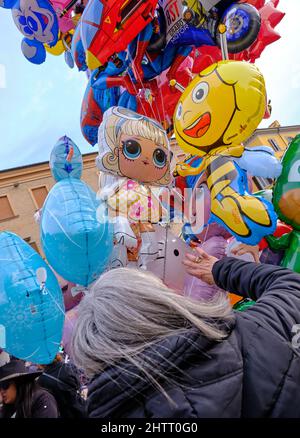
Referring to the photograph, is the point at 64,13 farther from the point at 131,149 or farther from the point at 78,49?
the point at 131,149

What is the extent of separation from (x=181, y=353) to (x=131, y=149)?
1971 millimetres

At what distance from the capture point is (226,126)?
1.96 m

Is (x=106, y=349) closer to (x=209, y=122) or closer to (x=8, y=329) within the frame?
(x=8, y=329)

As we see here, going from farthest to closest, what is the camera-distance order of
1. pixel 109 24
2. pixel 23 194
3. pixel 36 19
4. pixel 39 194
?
pixel 39 194
pixel 23 194
pixel 36 19
pixel 109 24

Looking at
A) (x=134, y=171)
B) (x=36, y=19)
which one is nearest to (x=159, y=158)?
(x=134, y=171)

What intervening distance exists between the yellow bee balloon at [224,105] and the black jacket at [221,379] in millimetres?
1450

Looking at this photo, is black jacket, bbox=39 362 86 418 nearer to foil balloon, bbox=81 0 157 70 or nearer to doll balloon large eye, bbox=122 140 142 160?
doll balloon large eye, bbox=122 140 142 160

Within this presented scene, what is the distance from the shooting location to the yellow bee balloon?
6.27 ft

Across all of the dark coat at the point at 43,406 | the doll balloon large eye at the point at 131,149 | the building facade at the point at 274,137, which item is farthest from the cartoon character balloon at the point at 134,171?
the building facade at the point at 274,137

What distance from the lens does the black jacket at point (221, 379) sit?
2.03ft

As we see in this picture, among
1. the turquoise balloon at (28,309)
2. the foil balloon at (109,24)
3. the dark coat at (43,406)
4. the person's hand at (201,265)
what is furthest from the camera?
the foil balloon at (109,24)

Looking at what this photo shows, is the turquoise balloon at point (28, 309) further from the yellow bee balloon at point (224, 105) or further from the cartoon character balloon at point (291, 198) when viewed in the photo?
the cartoon character balloon at point (291, 198)
